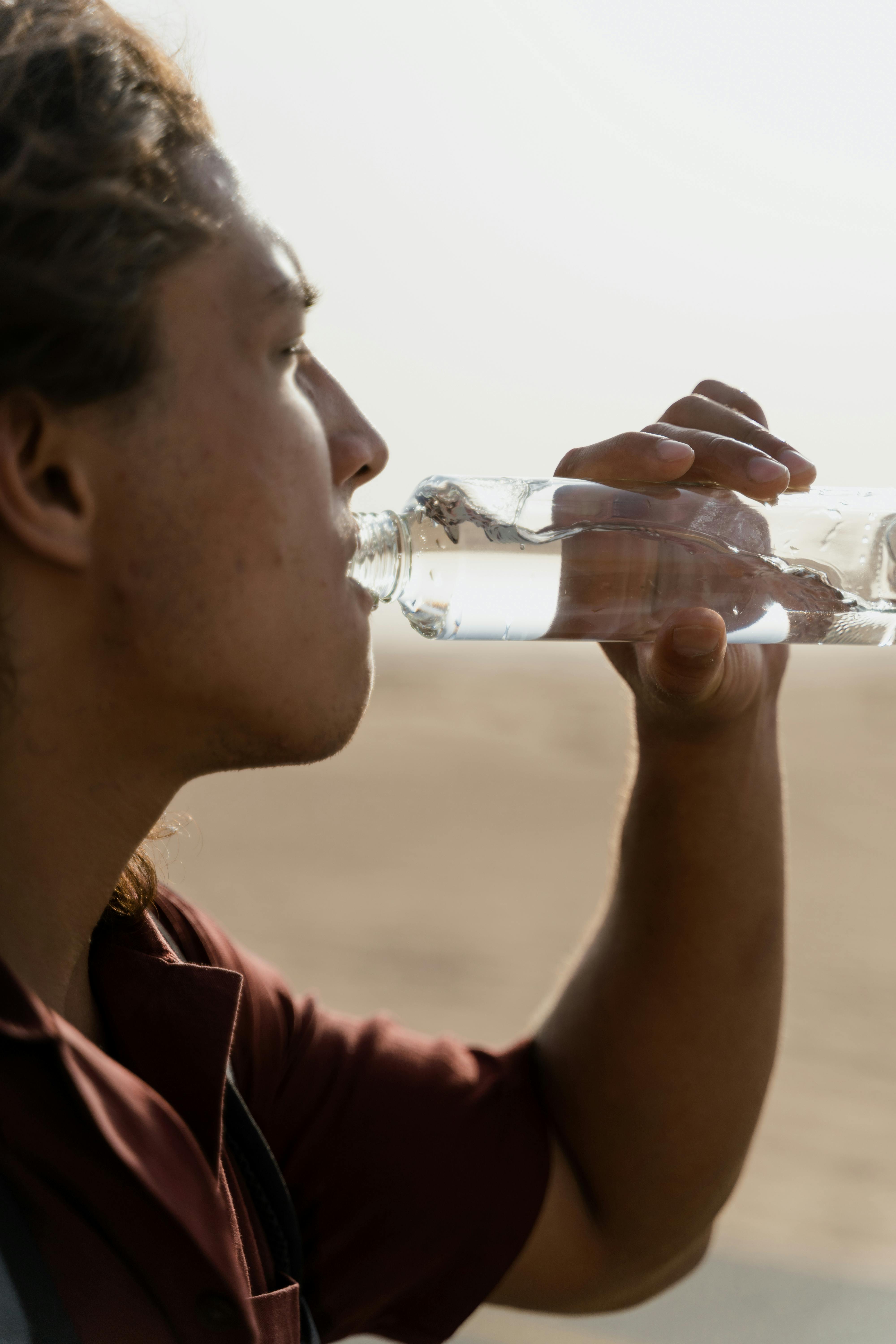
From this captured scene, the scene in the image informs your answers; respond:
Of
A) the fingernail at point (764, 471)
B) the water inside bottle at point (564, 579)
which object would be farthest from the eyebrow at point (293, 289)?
the fingernail at point (764, 471)

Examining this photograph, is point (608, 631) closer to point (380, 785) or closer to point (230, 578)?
point (230, 578)

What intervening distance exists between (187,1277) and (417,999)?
500 centimetres

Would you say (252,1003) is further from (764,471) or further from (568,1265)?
(764,471)

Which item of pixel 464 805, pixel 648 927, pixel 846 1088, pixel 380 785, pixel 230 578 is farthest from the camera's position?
pixel 380 785

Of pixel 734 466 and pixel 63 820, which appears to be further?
pixel 734 466

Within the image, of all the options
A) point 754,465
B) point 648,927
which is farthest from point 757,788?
point 754,465

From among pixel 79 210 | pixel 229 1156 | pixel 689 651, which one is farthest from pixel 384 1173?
pixel 79 210

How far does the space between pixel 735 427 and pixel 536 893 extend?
6.26m

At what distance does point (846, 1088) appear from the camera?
5.26 meters

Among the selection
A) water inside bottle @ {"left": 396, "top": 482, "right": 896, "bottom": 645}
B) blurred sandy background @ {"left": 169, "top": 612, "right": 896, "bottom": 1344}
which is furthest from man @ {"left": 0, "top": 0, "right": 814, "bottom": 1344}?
blurred sandy background @ {"left": 169, "top": 612, "right": 896, "bottom": 1344}

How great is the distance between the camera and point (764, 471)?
5.34 ft

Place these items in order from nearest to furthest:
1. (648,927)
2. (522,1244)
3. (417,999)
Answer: (522,1244), (648,927), (417,999)

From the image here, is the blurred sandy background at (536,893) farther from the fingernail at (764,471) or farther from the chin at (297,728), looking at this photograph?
the fingernail at (764,471)

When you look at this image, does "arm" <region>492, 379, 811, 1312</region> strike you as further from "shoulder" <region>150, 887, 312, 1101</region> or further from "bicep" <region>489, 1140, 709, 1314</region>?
"shoulder" <region>150, 887, 312, 1101</region>
